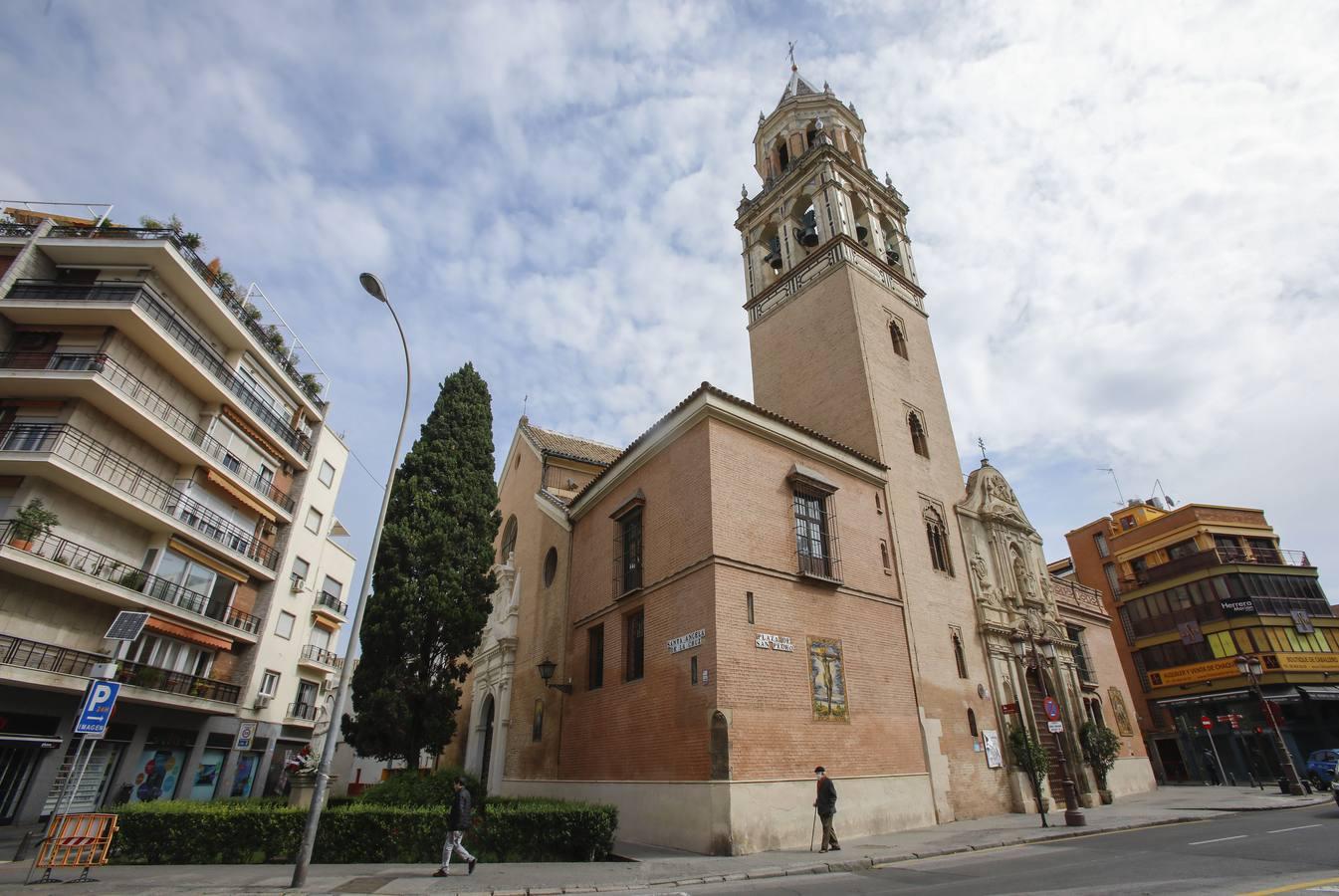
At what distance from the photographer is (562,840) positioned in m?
11.6

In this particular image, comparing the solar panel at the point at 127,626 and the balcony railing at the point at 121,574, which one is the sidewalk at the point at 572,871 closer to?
the solar panel at the point at 127,626

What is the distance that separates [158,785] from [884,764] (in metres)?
22.1

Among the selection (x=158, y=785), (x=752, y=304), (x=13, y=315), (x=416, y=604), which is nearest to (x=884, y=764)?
(x=416, y=604)

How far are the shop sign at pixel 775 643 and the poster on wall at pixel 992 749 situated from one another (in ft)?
26.6

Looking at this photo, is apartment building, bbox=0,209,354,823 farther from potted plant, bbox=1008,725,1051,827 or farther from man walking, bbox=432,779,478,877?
potted plant, bbox=1008,725,1051,827

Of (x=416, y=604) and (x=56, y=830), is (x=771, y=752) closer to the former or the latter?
(x=416, y=604)

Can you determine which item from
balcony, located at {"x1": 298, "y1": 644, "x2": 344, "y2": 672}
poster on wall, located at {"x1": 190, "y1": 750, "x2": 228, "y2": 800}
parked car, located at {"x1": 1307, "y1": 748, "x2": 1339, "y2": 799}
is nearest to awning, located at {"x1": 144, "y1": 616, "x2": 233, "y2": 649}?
poster on wall, located at {"x1": 190, "y1": 750, "x2": 228, "y2": 800}

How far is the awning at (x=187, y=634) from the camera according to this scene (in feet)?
60.6

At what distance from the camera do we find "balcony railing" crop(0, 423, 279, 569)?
16422mm

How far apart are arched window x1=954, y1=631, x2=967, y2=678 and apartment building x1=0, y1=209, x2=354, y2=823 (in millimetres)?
23884

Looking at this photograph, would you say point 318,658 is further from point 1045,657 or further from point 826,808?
point 1045,657

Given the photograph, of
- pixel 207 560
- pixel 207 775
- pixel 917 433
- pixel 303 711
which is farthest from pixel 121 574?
pixel 917 433

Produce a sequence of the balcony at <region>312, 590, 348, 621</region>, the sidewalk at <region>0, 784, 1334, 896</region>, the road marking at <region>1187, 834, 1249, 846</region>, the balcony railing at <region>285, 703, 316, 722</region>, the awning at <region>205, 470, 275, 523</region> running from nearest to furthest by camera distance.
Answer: the sidewalk at <region>0, 784, 1334, 896</region>
the road marking at <region>1187, 834, 1249, 846</region>
the awning at <region>205, 470, 275, 523</region>
the balcony railing at <region>285, 703, 316, 722</region>
the balcony at <region>312, 590, 348, 621</region>

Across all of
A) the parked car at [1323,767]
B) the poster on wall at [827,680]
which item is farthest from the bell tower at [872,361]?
the parked car at [1323,767]
